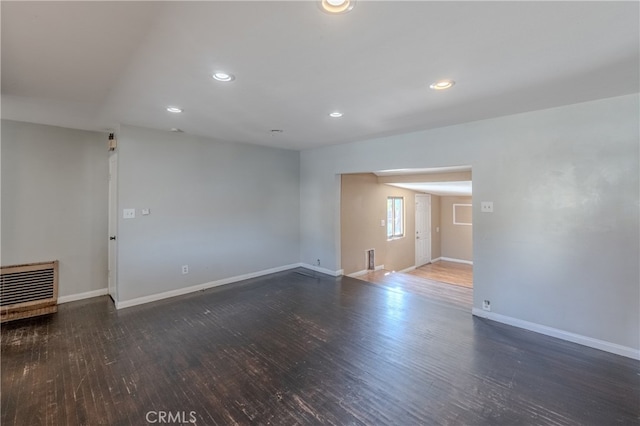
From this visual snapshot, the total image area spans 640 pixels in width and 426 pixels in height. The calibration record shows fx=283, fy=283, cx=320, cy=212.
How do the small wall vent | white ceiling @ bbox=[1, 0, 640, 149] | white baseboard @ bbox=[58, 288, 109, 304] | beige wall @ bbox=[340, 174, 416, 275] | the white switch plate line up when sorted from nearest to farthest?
white ceiling @ bbox=[1, 0, 640, 149] → the white switch plate → white baseboard @ bbox=[58, 288, 109, 304] → beige wall @ bbox=[340, 174, 416, 275] → the small wall vent

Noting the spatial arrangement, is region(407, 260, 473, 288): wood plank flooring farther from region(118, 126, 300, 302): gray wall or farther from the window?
region(118, 126, 300, 302): gray wall

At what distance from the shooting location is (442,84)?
8.27 feet

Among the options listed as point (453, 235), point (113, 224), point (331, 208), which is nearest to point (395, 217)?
point (331, 208)

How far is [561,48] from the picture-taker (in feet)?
6.27

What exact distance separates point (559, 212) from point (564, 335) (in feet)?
4.49

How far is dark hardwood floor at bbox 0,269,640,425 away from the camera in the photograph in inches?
81.7

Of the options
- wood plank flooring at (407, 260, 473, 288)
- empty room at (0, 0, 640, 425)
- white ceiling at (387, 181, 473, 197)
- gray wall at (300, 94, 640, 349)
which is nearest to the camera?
empty room at (0, 0, 640, 425)

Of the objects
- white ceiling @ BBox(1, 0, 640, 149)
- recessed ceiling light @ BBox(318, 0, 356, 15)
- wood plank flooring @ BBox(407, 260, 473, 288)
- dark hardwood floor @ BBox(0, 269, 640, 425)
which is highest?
white ceiling @ BBox(1, 0, 640, 149)

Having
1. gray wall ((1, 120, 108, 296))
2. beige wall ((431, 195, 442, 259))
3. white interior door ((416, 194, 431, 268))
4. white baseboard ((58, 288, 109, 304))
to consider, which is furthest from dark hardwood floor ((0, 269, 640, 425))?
beige wall ((431, 195, 442, 259))

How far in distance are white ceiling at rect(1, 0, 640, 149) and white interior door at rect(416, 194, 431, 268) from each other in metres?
5.83

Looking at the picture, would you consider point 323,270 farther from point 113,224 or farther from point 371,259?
point 113,224

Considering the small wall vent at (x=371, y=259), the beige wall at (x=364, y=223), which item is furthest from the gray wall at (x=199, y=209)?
the small wall vent at (x=371, y=259)

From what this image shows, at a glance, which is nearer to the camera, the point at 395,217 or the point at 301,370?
the point at 301,370

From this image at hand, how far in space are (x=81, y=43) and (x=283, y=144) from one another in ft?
11.8
